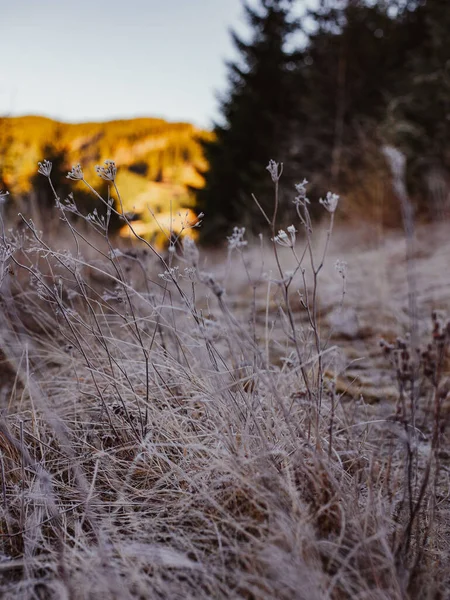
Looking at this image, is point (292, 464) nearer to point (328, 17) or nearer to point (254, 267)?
point (254, 267)

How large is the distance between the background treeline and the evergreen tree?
0.03 metres

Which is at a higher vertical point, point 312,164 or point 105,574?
point 312,164

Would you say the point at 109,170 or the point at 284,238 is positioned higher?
the point at 109,170

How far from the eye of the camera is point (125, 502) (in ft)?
3.54

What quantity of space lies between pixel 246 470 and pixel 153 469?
31 centimetres

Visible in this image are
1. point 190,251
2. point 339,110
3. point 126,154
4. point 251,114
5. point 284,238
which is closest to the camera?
point 190,251

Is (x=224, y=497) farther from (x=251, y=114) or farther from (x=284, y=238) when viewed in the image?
(x=251, y=114)

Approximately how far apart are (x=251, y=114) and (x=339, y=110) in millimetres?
2833

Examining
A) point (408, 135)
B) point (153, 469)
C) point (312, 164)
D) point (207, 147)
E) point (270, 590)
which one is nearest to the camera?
point (270, 590)

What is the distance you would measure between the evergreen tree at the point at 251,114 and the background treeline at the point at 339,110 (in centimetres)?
3

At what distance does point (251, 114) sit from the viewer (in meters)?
12.0

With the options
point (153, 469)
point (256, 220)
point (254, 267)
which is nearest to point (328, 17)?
point (256, 220)

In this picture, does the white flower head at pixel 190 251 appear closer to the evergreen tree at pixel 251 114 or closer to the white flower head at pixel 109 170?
the white flower head at pixel 109 170

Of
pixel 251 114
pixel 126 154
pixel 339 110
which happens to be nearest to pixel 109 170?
pixel 339 110
